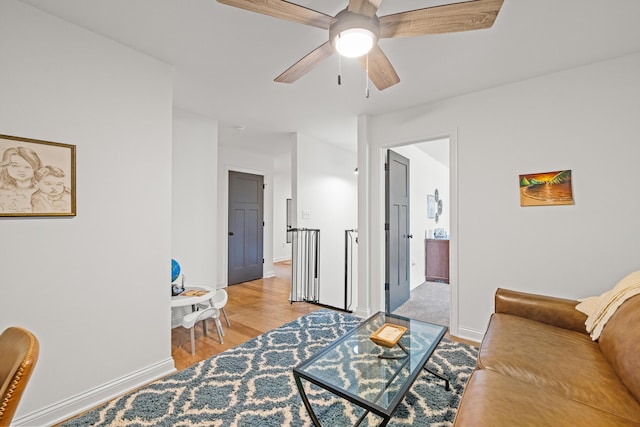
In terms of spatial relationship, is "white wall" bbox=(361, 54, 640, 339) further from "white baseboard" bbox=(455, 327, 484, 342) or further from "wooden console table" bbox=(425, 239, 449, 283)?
"wooden console table" bbox=(425, 239, 449, 283)

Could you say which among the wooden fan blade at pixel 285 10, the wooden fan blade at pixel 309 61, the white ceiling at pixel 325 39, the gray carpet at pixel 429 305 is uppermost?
the white ceiling at pixel 325 39

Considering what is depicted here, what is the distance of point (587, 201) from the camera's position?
222 cm

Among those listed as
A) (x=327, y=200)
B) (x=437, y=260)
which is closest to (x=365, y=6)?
(x=327, y=200)

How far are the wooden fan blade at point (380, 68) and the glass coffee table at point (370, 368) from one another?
1719 millimetres

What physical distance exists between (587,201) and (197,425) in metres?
3.23

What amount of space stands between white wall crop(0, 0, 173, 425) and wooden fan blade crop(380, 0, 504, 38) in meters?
1.81

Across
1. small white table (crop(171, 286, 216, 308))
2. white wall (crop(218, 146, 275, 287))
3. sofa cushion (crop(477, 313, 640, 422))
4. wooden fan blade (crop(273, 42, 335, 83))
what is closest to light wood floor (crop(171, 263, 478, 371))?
small white table (crop(171, 286, 216, 308))

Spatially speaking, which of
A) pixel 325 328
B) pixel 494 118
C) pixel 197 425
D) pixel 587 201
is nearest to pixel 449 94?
pixel 494 118

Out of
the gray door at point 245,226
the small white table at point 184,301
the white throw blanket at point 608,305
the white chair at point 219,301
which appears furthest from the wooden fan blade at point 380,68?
the gray door at point 245,226

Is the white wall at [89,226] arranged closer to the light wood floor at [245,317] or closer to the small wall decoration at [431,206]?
the light wood floor at [245,317]

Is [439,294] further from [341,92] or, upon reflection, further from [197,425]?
[197,425]

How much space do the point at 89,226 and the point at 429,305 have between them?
3939 millimetres

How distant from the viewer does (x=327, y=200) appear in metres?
4.68

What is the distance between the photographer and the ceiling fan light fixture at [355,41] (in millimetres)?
1315
